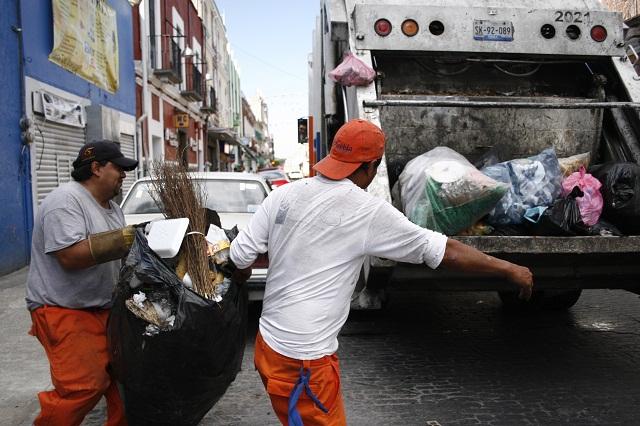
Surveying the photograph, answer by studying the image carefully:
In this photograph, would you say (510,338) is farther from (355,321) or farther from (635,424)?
(635,424)

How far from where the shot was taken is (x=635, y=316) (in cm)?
573

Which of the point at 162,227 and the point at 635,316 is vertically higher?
the point at 162,227

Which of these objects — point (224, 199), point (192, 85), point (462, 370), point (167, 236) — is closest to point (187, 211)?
point (167, 236)

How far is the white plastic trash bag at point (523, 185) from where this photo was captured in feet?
10.9

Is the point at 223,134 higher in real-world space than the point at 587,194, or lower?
higher

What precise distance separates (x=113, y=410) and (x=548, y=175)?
2.60m

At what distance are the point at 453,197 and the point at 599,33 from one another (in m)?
2.14

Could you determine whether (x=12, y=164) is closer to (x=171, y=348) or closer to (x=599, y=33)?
(x=171, y=348)

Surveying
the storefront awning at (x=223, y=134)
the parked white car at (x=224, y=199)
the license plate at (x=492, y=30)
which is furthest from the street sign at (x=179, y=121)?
the license plate at (x=492, y=30)

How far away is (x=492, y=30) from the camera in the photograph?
14.2ft

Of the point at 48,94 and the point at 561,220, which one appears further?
the point at 48,94

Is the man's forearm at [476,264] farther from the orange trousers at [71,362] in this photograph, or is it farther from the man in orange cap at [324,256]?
the orange trousers at [71,362]

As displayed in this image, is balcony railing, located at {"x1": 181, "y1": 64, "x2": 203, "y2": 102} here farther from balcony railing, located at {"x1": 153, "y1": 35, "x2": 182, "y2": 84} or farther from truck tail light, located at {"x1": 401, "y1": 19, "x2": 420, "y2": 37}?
truck tail light, located at {"x1": 401, "y1": 19, "x2": 420, "y2": 37}

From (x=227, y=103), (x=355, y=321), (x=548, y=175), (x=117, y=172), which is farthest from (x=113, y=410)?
(x=227, y=103)
